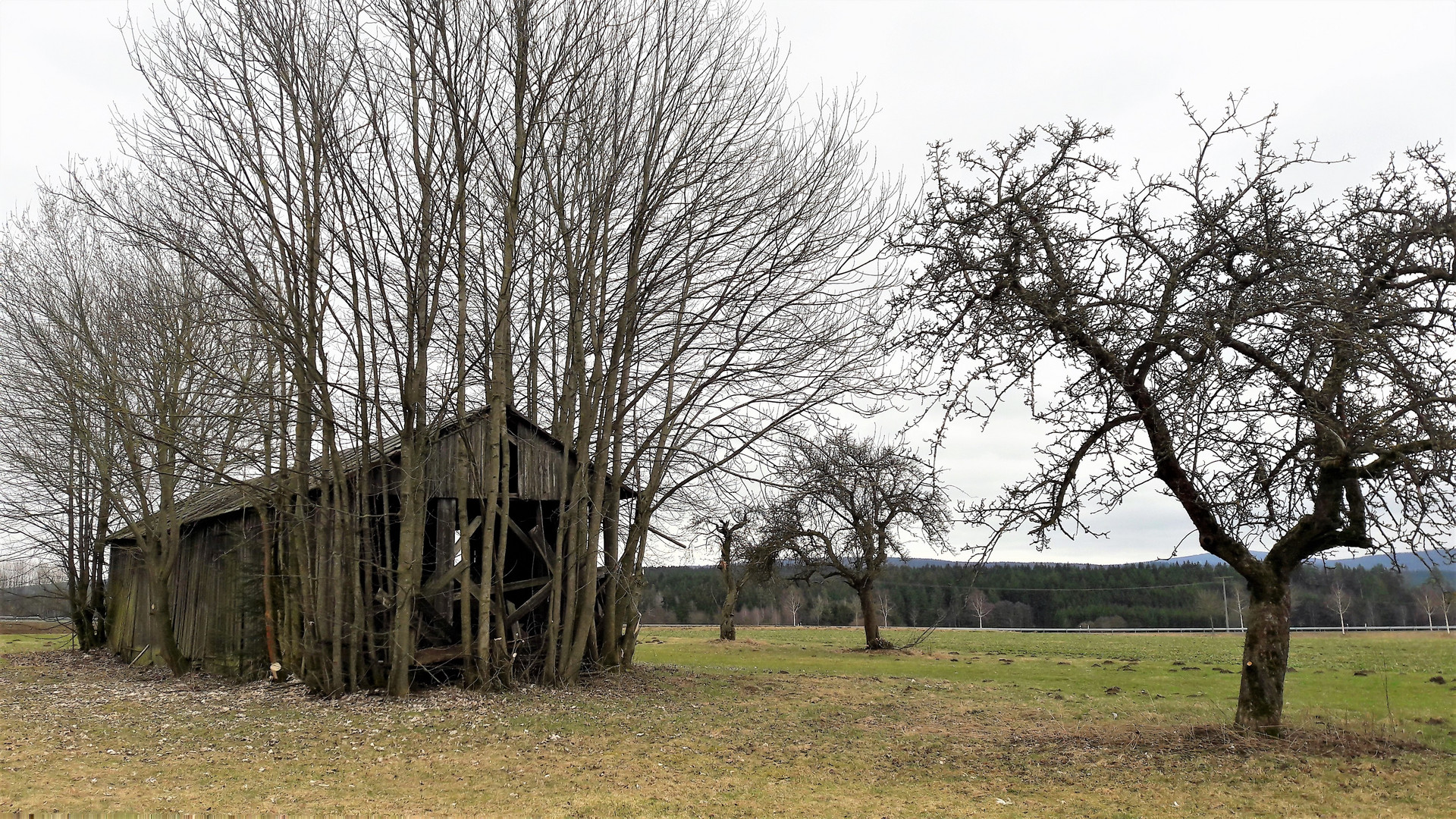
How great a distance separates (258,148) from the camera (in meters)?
13.3

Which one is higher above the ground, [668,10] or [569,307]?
[668,10]

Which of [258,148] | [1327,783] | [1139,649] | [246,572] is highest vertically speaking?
[258,148]

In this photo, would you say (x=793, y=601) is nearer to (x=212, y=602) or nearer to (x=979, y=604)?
(x=979, y=604)

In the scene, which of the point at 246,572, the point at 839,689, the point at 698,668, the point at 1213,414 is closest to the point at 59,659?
the point at 246,572

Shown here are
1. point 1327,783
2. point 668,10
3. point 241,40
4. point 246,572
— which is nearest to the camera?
point 1327,783

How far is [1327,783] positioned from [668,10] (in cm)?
1261

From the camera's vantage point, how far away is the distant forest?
71.6m

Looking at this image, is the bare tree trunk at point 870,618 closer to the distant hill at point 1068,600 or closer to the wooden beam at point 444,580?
the wooden beam at point 444,580

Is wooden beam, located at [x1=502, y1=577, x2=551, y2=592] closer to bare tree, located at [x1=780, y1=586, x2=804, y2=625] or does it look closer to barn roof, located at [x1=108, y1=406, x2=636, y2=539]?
barn roof, located at [x1=108, y1=406, x2=636, y2=539]

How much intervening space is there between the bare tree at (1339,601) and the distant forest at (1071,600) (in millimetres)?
258

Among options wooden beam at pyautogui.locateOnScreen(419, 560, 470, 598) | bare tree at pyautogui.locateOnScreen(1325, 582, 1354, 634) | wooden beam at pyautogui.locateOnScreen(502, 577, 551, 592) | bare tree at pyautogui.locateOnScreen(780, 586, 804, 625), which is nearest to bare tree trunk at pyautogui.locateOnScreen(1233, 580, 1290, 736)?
wooden beam at pyautogui.locateOnScreen(419, 560, 470, 598)

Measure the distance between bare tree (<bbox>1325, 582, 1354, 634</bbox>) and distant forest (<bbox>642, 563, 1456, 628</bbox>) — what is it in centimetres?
26

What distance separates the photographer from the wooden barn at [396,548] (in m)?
14.3

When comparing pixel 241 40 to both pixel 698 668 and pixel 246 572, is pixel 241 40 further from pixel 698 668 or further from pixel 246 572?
pixel 698 668
